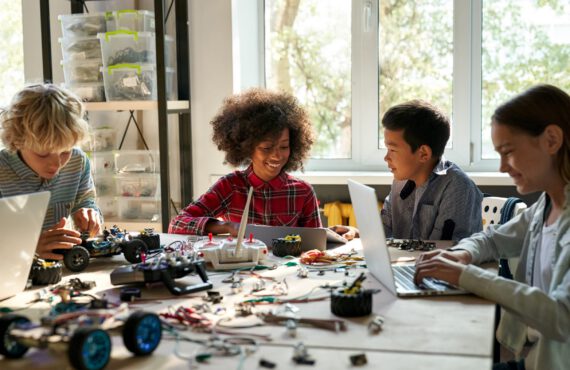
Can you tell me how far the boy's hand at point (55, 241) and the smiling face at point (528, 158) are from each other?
3.62 feet

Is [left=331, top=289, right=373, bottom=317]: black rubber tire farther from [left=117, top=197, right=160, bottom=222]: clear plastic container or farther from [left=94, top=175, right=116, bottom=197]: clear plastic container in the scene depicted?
[left=94, top=175, right=116, bottom=197]: clear plastic container

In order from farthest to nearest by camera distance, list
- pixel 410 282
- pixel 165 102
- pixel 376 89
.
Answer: pixel 376 89
pixel 165 102
pixel 410 282

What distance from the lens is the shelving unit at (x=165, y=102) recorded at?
3.28 metres

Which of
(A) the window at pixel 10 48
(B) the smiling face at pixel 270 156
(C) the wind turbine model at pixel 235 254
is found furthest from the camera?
(A) the window at pixel 10 48

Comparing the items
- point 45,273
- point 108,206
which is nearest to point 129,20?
point 108,206

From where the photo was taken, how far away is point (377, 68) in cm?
363

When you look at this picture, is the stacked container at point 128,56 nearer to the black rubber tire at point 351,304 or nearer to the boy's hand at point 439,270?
the boy's hand at point 439,270

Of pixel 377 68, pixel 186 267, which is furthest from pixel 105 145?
pixel 186 267

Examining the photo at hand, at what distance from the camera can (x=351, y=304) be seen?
136cm

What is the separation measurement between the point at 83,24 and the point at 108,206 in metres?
0.88

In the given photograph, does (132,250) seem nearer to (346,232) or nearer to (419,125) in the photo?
(346,232)

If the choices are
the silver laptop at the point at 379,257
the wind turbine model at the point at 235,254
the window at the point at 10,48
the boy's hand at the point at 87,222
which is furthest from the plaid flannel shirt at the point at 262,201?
the window at the point at 10,48

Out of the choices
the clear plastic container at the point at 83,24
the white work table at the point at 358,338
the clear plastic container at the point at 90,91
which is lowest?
the white work table at the point at 358,338

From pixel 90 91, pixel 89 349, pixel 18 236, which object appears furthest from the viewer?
pixel 90 91
